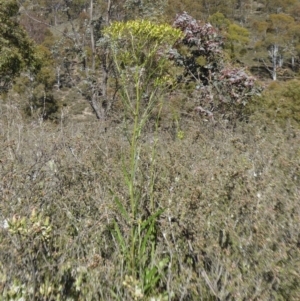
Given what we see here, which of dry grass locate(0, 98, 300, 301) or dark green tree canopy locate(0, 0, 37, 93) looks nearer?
dry grass locate(0, 98, 300, 301)

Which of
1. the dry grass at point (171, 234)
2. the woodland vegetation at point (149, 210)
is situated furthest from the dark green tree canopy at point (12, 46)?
the dry grass at point (171, 234)

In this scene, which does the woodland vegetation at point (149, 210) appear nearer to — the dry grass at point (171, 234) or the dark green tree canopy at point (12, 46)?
the dry grass at point (171, 234)

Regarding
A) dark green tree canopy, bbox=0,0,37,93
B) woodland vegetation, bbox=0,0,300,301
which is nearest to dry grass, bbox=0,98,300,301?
woodland vegetation, bbox=0,0,300,301

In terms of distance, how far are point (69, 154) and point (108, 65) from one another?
465cm

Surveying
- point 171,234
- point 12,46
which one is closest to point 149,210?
point 171,234

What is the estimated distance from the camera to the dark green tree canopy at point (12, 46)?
1450 cm

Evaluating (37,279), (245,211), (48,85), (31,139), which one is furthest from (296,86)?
(48,85)

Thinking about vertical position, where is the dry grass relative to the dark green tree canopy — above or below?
above

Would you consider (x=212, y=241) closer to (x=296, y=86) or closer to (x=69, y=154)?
(x=69, y=154)

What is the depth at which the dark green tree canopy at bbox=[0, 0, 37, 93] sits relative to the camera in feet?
47.6

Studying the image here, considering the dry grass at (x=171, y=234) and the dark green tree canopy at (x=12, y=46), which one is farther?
the dark green tree canopy at (x=12, y=46)

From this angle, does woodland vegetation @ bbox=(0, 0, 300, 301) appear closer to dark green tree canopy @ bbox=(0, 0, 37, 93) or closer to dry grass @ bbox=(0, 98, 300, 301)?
dry grass @ bbox=(0, 98, 300, 301)

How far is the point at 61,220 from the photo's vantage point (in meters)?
2.75

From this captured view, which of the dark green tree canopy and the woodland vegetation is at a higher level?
the woodland vegetation
